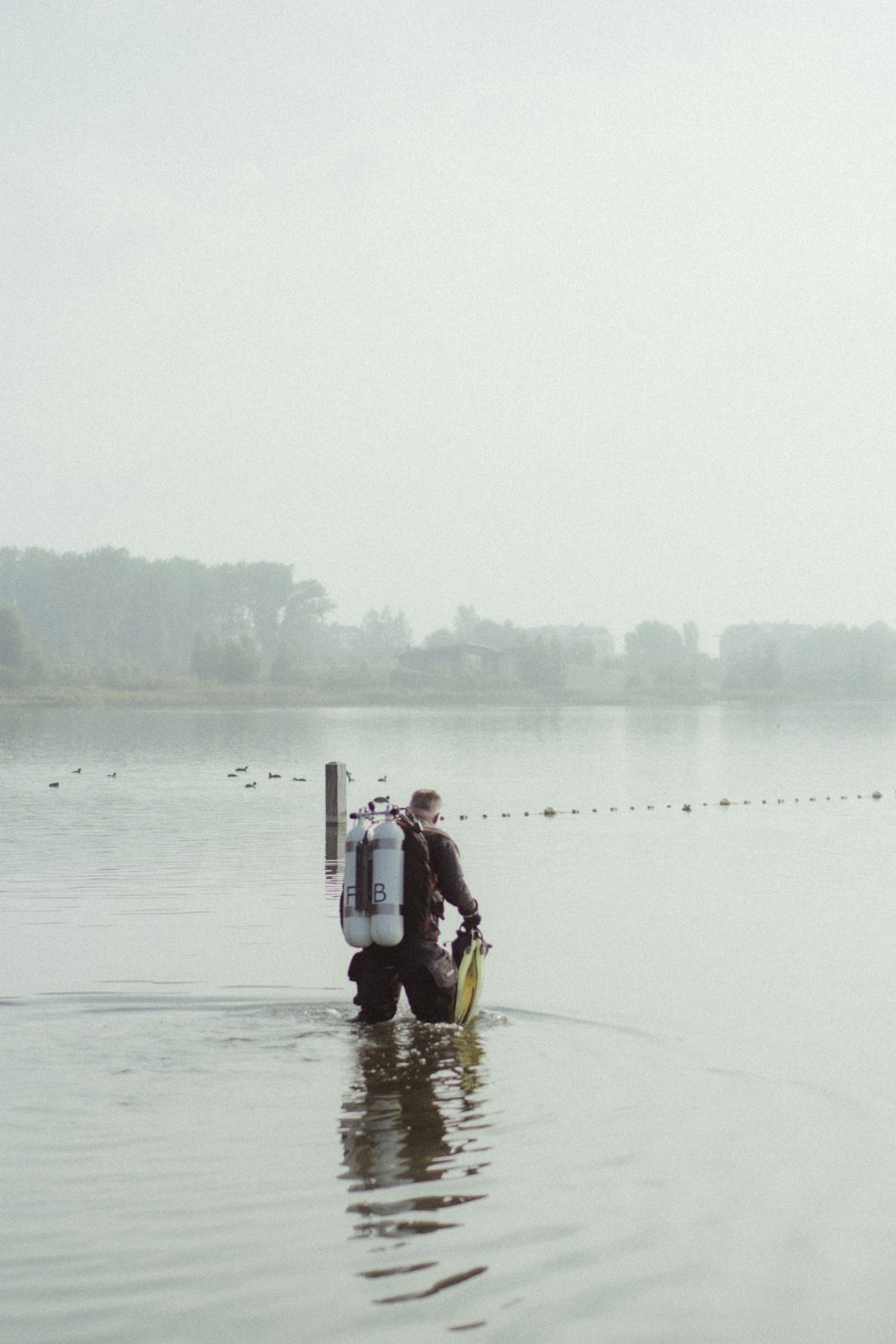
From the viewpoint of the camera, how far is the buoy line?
32750 mm

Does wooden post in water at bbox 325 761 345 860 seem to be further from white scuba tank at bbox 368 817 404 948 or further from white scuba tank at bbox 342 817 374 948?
white scuba tank at bbox 368 817 404 948

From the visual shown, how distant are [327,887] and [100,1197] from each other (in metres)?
13.1

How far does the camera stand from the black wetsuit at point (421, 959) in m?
10.4

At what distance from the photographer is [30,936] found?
15492 mm

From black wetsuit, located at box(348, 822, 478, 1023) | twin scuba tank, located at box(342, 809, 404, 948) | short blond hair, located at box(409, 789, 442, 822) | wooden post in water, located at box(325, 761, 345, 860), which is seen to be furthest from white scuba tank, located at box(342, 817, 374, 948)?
wooden post in water, located at box(325, 761, 345, 860)

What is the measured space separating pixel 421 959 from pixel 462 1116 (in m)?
1.93

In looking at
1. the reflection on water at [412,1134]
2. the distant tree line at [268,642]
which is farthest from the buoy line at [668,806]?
the distant tree line at [268,642]

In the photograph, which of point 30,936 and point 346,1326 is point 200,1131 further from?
point 30,936

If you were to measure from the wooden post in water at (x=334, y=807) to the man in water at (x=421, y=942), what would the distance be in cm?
1327

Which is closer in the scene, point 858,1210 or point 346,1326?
point 346,1326

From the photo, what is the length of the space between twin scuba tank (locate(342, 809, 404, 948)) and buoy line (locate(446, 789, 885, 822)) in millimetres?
21412

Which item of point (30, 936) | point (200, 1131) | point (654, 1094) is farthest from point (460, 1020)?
point (30, 936)

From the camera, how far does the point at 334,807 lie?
2472 centimetres

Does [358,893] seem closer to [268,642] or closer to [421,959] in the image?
[421,959]
